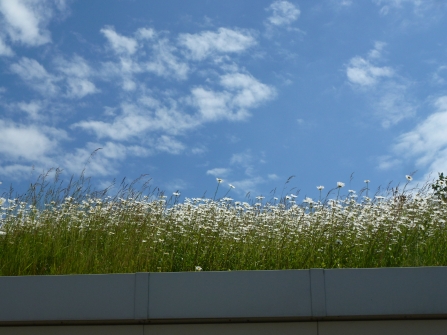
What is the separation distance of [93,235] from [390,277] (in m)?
3.47

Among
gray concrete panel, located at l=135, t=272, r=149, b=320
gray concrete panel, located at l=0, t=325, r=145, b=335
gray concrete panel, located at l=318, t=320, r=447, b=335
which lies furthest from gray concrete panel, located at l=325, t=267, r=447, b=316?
gray concrete panel, located at l=0, t=325, r=145, b=335

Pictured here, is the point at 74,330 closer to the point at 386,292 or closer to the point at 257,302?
the point at 257,302

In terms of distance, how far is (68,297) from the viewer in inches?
143

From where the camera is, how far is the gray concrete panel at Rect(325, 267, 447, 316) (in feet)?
11.3

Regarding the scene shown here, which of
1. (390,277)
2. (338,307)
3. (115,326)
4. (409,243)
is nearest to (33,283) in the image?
(115,326)

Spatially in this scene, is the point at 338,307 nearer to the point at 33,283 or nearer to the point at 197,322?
the point at 197,322

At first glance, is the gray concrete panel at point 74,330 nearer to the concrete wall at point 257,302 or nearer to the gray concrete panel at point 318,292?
the concrete wall at point 257,302

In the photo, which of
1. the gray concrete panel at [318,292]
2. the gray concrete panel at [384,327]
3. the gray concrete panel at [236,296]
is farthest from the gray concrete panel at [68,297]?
the gray concrete panel at [384,327]

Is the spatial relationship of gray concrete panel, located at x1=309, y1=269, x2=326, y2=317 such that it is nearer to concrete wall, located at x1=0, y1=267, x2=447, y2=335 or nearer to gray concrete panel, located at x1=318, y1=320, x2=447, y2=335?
concrete wall, located at x1=0, y1=267, x2=447, y2=335

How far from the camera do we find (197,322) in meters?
3.57

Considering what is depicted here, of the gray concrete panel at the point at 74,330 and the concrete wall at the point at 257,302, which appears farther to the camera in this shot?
the gray concrete panel at the point at 74,330

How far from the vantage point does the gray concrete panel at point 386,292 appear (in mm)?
3441

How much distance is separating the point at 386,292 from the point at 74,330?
2452 millimetres

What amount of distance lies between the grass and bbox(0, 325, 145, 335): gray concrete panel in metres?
1.03
